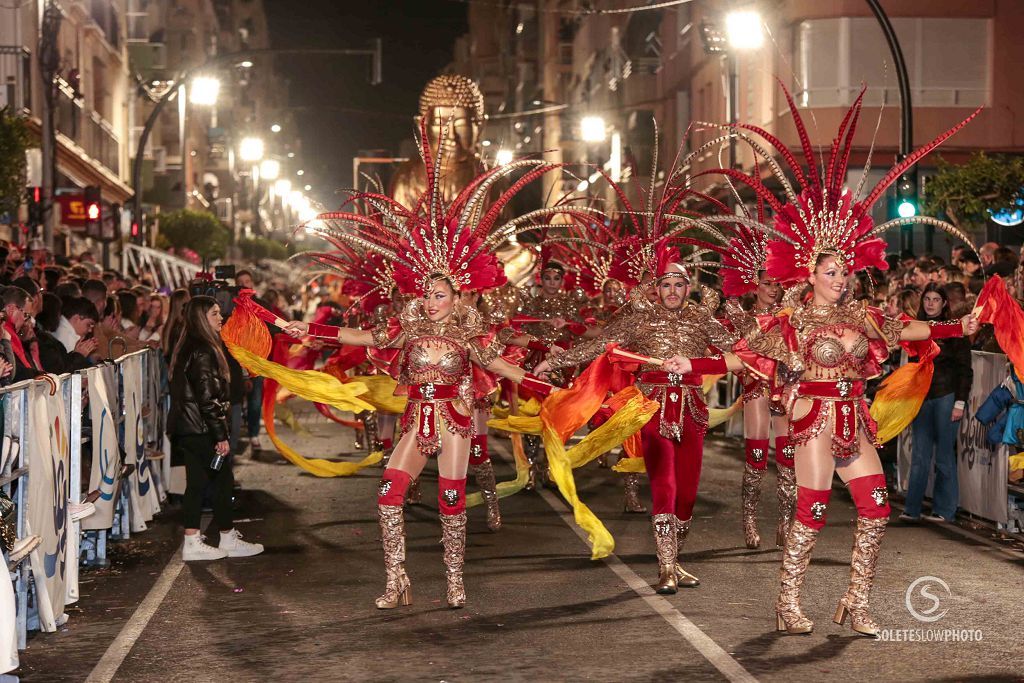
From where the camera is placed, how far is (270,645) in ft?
28.4

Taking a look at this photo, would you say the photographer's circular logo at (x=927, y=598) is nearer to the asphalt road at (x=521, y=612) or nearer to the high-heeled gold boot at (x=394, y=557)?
the asphalt road at (x=521, y=612)

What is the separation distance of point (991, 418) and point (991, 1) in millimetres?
23336

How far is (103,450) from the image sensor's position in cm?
1119

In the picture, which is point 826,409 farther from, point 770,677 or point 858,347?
point 770,677

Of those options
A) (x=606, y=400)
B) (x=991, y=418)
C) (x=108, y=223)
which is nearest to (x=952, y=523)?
(x=991, y=418)

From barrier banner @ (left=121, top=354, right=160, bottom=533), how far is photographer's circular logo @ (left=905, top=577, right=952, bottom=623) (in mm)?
6017

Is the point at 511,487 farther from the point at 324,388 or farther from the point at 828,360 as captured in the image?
the point at 828,360

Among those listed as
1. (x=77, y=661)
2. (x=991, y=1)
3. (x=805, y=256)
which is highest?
(x=991, y=1)

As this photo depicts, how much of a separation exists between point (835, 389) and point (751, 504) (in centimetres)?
317

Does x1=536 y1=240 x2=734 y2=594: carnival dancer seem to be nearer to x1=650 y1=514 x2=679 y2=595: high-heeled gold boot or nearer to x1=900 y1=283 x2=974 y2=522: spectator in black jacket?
x1=650 y1=514 x2=679 y2=595: high-heeled gold boot

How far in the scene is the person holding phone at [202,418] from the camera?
11713 millimetres

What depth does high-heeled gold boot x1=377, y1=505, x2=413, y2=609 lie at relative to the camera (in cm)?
963

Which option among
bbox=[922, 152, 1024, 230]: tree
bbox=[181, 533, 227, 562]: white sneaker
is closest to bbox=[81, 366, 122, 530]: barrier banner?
bbox=[181, 533, 227, 562]: white sneaker

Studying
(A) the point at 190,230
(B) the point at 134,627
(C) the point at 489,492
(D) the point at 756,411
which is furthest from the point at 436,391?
(A) the point at 190,230
